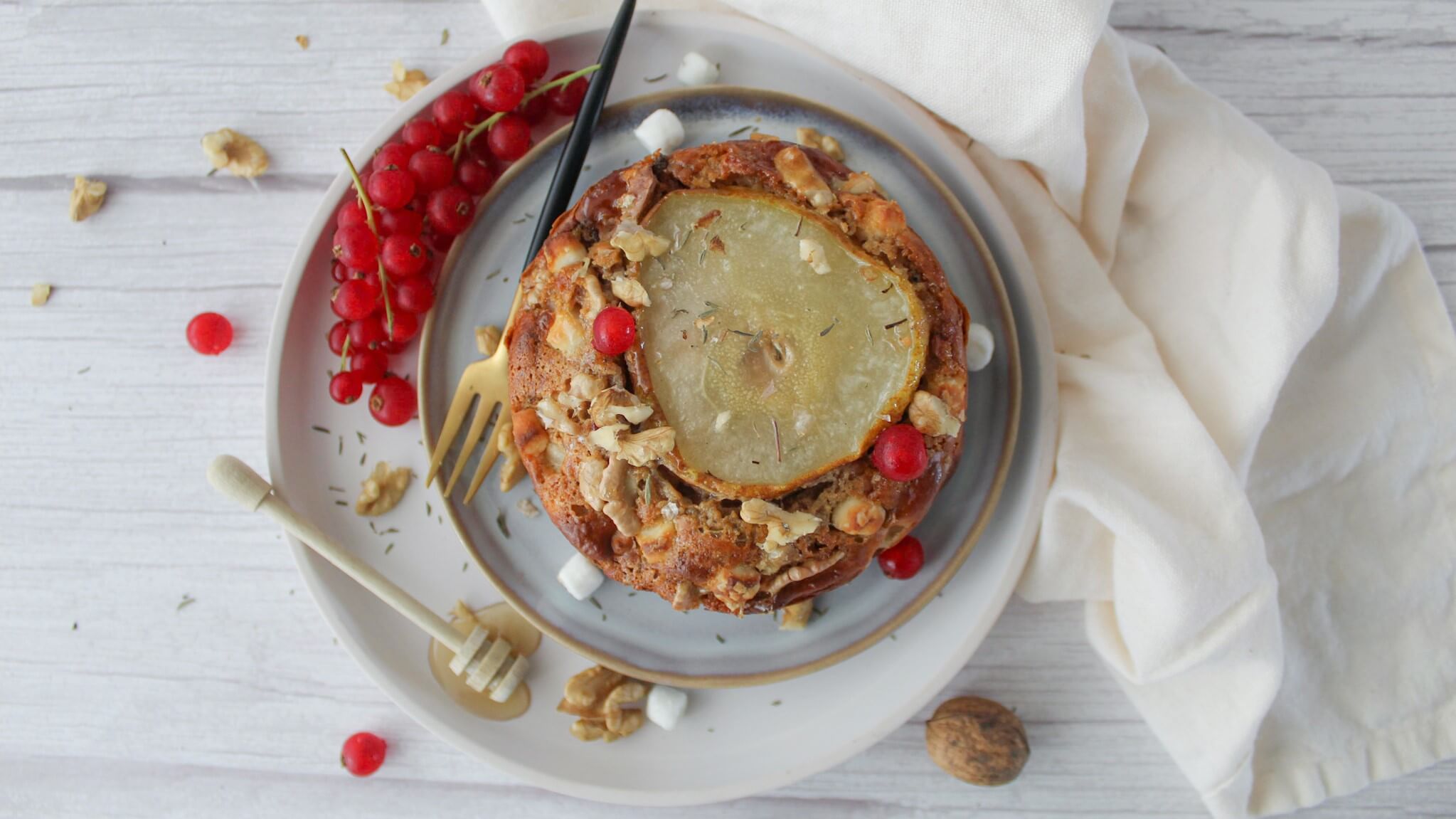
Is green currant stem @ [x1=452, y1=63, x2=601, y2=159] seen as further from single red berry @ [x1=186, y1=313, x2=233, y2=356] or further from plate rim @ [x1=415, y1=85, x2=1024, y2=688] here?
single red berry @ [x1=186, y1=313, x2=233, y2=356]

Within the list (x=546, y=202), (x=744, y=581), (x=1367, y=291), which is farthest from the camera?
(x=1367, y=291)

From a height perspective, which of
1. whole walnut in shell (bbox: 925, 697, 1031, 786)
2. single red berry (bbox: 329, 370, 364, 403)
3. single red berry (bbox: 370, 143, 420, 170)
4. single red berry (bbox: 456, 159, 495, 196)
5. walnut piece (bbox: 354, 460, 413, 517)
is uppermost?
single red berry (bbox: 370, 143, 420, 170)

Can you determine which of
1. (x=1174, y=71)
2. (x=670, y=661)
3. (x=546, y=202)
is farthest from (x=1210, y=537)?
(x=546, y=202)

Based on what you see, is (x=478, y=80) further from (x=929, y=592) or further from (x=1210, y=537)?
(x=1210, y=537)

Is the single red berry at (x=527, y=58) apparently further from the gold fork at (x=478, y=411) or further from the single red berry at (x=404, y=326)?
the single red berry at (x=404, y=326)

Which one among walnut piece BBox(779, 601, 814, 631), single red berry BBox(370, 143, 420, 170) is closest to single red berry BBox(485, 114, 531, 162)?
single red berry BBox(370, 143, 420, 170)

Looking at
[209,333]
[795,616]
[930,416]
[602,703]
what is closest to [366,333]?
[209,333]

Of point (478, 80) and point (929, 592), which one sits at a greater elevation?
point (478, 80)
